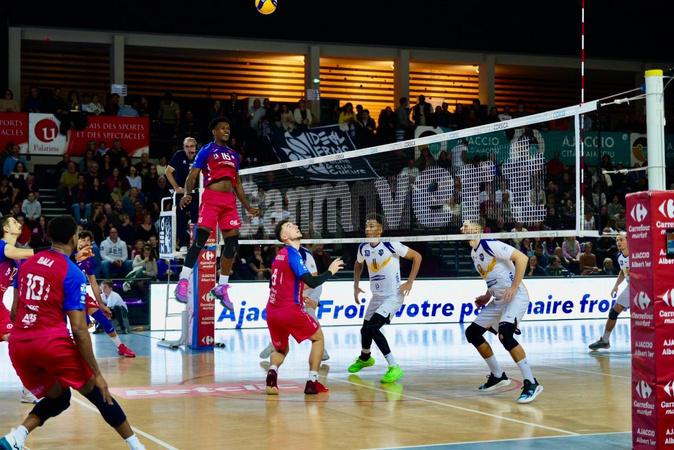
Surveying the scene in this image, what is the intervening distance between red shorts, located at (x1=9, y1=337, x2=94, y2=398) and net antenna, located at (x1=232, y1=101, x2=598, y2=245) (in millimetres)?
4579

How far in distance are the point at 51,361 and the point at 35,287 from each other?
55 centimetres

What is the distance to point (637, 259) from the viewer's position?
24.1 ft

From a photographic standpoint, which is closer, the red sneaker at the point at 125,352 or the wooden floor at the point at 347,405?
the wooden floor at the point at 347,405

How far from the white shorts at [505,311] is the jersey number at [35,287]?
5636mm

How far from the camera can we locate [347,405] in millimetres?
10391

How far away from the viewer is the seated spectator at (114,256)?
22.1 m

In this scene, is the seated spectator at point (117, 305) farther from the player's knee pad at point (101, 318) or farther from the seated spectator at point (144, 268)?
the player's knee pad at point (101, 318)

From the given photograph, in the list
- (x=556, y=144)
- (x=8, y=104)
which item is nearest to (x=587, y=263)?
(x=556, y=144)

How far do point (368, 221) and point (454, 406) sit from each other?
11.3ft

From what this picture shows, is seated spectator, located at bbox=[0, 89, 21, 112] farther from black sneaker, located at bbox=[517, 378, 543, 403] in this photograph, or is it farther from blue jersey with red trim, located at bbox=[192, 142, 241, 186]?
black sneaker, located at bbox=[517, 378, 543, 403]

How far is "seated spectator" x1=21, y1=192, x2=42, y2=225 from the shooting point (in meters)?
22.9

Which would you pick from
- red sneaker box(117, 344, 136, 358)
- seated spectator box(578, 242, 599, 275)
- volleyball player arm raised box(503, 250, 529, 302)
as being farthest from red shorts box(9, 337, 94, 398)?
seated spectator box(578, 242, 599, 275)

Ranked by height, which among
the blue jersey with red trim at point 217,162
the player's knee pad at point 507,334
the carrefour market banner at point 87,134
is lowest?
the player's knee pad at point 507,334

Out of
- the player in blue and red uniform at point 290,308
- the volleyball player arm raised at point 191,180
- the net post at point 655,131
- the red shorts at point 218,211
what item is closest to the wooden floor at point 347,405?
the player in blue and red uniform at point 290,308
